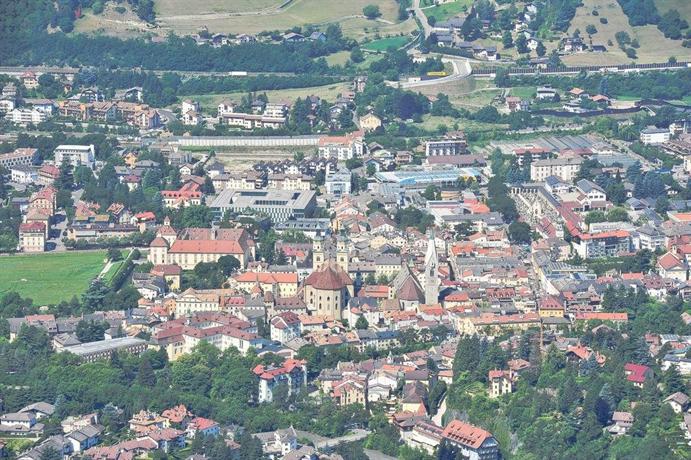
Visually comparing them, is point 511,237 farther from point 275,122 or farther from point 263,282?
point 275,122

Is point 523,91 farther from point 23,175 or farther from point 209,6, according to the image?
point 23,175

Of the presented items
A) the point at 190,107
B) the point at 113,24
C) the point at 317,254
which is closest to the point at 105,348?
the point at 317,254

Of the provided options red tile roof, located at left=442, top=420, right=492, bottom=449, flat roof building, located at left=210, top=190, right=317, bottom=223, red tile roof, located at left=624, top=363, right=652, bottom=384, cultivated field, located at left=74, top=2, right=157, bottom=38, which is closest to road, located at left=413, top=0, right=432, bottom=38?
cultivated field, located at left=74, top=2, right=157, bottom=38

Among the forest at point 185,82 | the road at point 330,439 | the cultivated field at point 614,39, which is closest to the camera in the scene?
the road at point 330,439

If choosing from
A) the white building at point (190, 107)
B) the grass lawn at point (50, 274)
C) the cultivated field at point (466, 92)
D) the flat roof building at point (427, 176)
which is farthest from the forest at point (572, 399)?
the cultivated field at point (466, 92)

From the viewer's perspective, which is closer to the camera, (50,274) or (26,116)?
(50,274)

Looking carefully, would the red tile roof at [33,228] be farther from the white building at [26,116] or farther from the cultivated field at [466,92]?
the cultivated field at [466,92]
